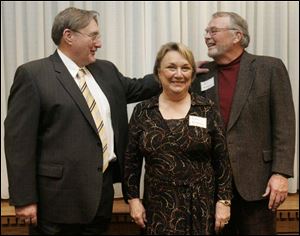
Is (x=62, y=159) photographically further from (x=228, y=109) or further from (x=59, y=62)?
(x=228, y=109)

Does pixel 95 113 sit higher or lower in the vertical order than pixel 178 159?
higher

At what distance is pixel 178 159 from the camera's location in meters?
2.27

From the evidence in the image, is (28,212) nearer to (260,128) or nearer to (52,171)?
(52,171)

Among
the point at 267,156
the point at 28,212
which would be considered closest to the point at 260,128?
the point at 267,156

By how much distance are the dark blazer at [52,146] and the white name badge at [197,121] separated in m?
0.49

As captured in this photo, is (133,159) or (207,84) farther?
(207,84)

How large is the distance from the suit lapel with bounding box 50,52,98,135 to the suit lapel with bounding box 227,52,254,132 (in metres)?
0.78

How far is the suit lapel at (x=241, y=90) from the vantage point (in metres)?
2.47

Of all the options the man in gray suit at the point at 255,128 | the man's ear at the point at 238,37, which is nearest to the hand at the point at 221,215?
the man in gray suit at the point at 255,128

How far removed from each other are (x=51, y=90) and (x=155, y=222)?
0.86m

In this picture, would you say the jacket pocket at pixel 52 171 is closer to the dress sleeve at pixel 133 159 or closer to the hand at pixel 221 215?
the dress sleeve at pixel 133 159

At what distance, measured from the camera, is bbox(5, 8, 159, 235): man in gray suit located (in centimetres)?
218

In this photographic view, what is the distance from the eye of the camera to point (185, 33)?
3.20 meters

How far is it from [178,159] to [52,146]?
639mm
